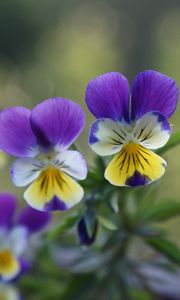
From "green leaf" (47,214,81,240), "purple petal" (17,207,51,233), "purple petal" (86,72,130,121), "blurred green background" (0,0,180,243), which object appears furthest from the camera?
"blurred green background" (0,0,180,243)

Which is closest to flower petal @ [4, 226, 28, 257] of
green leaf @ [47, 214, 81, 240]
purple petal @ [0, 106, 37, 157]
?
green leaf @ [47, 214, 81, 240]

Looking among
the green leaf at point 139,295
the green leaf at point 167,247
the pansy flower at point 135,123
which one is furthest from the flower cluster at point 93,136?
the green leaf at point 139,295

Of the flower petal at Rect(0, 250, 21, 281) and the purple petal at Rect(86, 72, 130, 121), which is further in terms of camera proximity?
the flower petal at Rect(0, 250, 21, 281)

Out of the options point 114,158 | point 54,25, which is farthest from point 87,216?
point 54,25

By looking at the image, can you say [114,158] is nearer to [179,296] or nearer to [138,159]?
[138,159]

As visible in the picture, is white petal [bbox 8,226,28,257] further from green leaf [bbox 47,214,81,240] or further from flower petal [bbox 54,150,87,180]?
flower petal [bbox 54,150,87,180]

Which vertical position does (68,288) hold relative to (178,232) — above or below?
above

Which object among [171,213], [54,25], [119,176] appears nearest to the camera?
[119,176]
